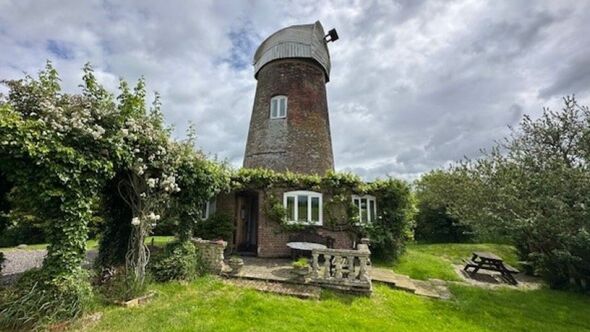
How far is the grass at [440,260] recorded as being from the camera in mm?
10336

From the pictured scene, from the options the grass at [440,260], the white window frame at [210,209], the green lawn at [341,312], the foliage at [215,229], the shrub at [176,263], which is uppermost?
the white window frame at [210,209]

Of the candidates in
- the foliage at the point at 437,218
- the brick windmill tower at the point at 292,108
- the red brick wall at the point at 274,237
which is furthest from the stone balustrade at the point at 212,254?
the foliage at the point at 437,218

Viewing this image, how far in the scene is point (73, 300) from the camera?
16.4 feet

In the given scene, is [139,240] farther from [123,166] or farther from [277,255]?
[277,255]

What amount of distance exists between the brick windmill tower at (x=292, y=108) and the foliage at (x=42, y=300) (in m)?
9.55

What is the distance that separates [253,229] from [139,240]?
6.45 meters

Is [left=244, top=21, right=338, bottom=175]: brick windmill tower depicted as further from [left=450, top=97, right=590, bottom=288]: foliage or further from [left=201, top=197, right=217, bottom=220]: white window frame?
[left=450, top=97, right=590, bottom=288]: foliage

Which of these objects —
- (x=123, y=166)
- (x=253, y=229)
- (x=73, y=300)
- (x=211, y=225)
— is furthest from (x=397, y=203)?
(x=73, y=300)

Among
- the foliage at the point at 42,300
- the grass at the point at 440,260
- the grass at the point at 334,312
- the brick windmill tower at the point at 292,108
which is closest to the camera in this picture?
the foliage at the point at 42,300

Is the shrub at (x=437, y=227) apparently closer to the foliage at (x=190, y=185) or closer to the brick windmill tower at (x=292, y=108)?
the brick windmill tower at (x=292, y=108)

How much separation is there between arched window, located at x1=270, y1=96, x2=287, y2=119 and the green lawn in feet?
29.6

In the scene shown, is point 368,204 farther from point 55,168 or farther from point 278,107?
point 55,168

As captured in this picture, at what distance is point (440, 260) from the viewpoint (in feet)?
42.3

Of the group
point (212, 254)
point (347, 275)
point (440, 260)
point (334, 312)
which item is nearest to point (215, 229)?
point (212, 254)
